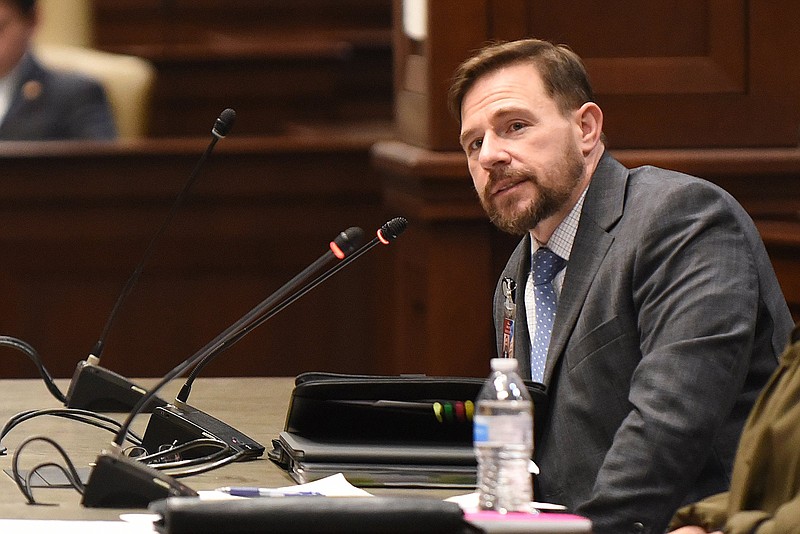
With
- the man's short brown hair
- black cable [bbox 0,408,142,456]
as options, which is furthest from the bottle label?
the man's short brown hair

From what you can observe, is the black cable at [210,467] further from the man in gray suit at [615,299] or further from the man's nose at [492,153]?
the man's nose at [492,153]

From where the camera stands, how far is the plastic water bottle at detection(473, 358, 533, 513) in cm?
161

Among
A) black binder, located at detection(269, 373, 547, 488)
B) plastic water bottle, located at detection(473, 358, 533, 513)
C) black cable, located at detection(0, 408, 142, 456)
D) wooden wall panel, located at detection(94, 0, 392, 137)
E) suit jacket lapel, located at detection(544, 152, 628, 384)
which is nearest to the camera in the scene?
plastic water bottle, located at detection(473, 358, 533, 513)

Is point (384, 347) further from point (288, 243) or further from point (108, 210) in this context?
point (108, 210)

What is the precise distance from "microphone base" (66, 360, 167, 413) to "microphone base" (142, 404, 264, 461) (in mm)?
303

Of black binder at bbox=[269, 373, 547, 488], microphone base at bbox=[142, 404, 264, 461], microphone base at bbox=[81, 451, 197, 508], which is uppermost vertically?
microphone base at bbox=[81, 451, 197, 508]

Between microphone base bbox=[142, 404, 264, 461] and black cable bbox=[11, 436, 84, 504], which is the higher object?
black cable bbox=[11, 436, 84, 504]

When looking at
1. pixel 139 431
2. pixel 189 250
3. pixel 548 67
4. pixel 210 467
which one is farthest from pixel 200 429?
pixel 189 250

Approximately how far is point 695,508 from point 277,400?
3.47ft

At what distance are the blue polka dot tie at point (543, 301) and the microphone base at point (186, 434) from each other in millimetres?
573

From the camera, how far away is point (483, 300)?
366 centimetres

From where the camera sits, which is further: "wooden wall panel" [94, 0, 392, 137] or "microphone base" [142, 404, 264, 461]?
"wooden wall panel" [94, 0, 392, 137]

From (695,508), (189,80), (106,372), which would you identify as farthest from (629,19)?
(189,80)

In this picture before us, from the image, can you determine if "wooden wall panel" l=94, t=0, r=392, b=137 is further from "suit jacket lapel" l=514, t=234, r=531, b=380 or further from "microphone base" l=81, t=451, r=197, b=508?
"microphone base" l=81, t=451, r=197, b=508
